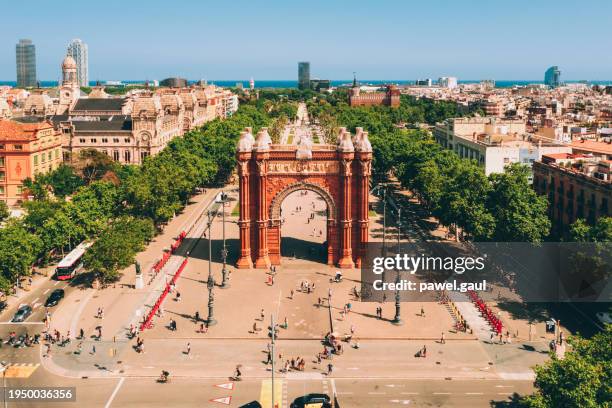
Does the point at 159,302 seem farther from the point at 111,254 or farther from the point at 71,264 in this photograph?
the point at 71,264

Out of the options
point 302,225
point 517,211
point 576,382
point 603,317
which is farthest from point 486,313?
point 302,225

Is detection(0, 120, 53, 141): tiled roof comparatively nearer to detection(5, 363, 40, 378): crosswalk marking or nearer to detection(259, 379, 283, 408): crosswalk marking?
detection(5, 363, 40, 378): crosswalk marking

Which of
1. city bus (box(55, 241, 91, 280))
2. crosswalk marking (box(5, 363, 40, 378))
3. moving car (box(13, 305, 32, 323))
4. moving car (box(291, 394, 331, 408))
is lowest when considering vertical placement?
crosswalk marking (box(5, 363, 40, 378))

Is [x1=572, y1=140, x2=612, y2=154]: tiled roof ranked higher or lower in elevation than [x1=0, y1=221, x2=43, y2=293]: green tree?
higher

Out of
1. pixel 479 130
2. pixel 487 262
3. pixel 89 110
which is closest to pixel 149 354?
pixel 487 262

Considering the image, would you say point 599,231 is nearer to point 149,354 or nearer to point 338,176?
point 338,176

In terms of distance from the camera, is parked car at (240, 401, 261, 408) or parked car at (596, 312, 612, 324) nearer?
parked car at (240, 401, 261, 408)

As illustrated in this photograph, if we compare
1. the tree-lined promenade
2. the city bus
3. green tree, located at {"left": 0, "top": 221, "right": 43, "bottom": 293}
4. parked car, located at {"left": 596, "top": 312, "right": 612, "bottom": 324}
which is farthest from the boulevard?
parked car, located at {"left": 596, "top": 312, "right": 612, "bottom": 324}
